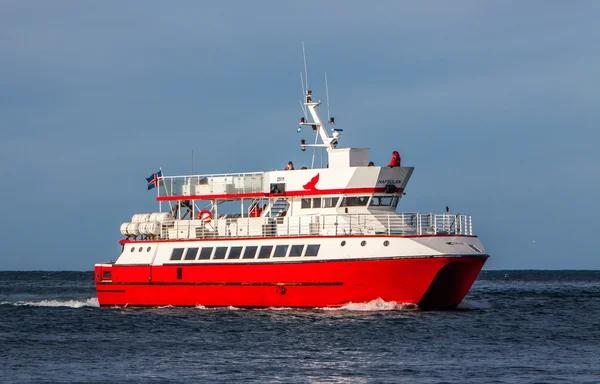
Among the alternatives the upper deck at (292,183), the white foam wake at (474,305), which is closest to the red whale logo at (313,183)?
the upper deck at (292,183)

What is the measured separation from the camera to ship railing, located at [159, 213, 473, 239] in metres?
42.8

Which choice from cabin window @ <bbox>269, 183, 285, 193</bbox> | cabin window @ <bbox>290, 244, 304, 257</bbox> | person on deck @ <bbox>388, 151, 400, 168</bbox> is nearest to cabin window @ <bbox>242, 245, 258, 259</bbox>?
cabin window @ <bbox>290, 244, 304, 257</bbox>

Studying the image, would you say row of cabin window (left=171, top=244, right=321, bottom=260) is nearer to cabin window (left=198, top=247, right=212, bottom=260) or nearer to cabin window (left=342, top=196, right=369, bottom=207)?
cabin window (left=198, top=247, right=212, bottom=260)

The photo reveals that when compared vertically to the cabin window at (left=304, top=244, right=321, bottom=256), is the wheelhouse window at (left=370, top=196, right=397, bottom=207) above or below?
above

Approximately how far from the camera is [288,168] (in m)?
47.1

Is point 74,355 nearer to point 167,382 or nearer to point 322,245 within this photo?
point 167,382

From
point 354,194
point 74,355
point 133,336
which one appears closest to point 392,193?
point 354,194

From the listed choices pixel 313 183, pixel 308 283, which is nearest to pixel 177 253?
pixel 313 183

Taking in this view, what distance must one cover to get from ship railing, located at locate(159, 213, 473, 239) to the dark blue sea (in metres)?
3.46

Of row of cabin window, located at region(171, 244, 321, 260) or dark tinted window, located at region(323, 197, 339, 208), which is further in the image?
dark tinted window, located at region(323, 197, 339, 208)

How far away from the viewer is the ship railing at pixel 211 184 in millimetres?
47156

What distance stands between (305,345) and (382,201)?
469 inches

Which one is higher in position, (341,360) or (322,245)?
(322,245)

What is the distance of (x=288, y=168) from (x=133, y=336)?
40.5 ft
